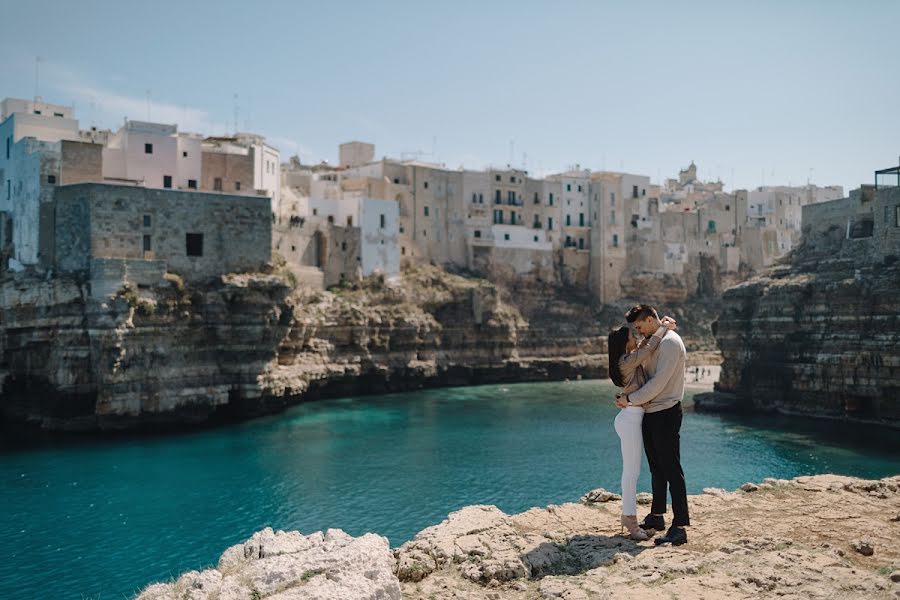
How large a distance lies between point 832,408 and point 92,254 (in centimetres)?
4154

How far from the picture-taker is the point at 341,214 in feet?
198

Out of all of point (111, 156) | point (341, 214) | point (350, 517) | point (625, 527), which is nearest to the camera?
point (625, 527)

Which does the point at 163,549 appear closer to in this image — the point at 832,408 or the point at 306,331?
the point at 306,331

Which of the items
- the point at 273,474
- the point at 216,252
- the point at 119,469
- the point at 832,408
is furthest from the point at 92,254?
the point at 832,408

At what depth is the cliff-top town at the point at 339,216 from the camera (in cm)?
4191

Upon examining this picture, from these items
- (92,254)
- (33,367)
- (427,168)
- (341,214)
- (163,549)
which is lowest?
(163,549)

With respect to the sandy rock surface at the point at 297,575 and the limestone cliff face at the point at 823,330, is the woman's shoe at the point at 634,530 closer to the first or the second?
the sandy rock surface at the point at 297,575

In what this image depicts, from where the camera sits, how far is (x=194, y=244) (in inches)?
1730

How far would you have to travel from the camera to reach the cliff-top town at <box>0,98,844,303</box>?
41906 mm

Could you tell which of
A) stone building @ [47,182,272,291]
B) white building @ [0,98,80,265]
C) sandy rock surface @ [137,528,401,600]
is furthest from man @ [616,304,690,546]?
white building @ [0,98,80,265]

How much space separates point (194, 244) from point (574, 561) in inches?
1559

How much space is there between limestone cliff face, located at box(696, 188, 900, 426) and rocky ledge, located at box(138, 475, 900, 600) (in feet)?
115

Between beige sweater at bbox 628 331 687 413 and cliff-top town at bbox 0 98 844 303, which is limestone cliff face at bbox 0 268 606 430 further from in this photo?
beige sweater at bbox 628 331 687 413

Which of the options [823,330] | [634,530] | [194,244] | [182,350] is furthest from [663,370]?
[823,330]
